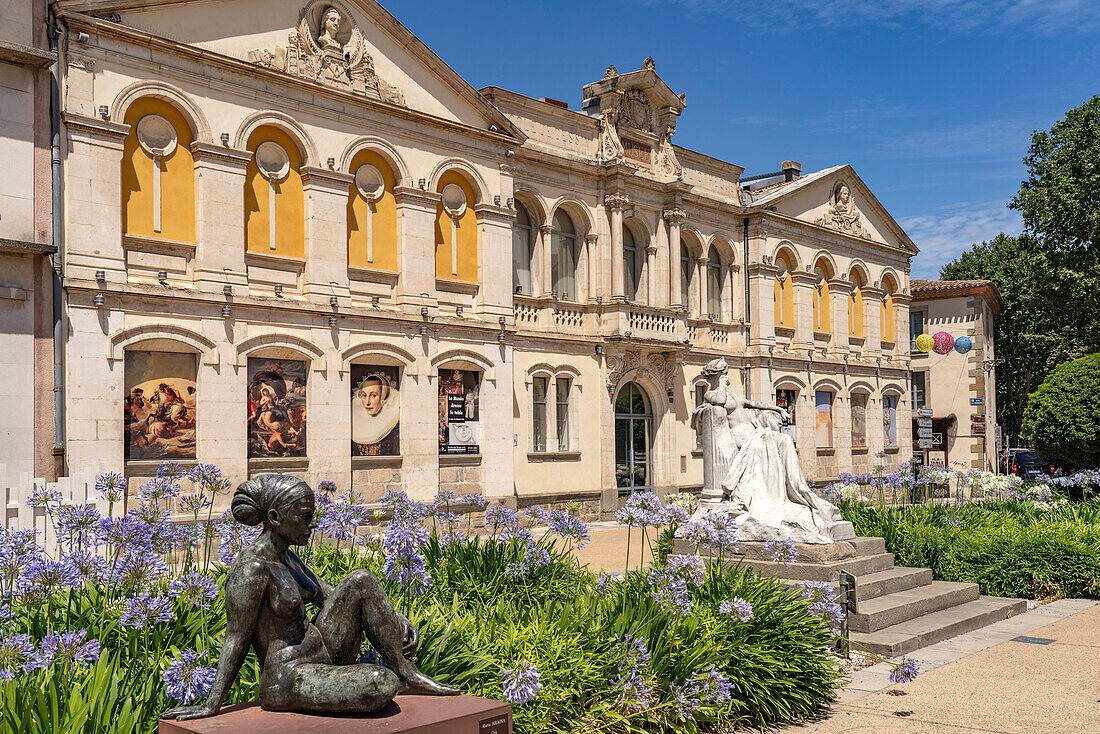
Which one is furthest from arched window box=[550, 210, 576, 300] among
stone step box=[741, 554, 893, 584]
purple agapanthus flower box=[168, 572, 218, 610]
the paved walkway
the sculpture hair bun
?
the sculpture hair bun

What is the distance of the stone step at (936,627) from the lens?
9656mm

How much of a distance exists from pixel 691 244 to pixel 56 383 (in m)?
17.7

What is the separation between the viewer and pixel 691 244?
2741 cm

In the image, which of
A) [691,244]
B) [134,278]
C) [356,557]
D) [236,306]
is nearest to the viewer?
[356,557]

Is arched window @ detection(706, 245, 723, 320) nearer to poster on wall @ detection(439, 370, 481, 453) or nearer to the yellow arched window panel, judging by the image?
the yellow arched window panel

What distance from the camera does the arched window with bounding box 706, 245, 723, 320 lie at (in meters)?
28.3

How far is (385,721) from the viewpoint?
4.46m

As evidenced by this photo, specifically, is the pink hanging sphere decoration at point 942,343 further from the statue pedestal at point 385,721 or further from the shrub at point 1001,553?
the statue pedestal at point 385,721

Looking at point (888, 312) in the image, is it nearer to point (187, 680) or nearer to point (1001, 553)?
point (1001, 553)

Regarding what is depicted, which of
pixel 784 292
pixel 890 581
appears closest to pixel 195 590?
pixel 890 581

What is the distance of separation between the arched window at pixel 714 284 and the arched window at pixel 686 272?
0.80m

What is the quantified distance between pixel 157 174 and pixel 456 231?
255 inches

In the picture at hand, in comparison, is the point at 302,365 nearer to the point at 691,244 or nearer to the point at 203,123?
the point at 203,123

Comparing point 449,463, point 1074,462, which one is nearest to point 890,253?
point 1074,462
